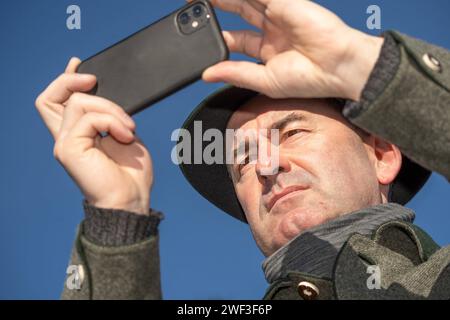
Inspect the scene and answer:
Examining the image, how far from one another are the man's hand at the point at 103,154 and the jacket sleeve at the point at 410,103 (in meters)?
0.79

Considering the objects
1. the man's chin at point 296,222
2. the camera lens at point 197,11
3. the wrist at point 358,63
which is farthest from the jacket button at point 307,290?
the camera lens at point 197,11

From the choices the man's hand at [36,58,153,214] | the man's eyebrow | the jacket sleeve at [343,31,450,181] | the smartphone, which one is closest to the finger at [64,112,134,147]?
the man's hand at [36,58,153,214]

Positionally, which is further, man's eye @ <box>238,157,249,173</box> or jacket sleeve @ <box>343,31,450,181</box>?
man's eye @ <box>238,157,249,173</box>

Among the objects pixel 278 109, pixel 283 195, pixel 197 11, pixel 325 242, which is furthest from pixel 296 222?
pixel 197 11

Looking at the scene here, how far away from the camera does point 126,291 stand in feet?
5.91

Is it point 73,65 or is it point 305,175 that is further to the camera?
point 305,175

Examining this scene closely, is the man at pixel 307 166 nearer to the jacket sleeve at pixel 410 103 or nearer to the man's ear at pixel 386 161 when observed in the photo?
the jacket sleeve at pixel 410 103

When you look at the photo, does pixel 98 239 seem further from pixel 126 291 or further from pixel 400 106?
pixel 400 106

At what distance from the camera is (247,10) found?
2.20m

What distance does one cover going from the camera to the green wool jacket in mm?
1728

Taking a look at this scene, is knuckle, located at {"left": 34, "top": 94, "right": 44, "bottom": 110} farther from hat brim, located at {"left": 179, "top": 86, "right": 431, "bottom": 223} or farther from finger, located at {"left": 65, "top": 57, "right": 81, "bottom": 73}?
hat brim, located at {"left": 179, "top": 86, "right": 431, "bottom": 223}

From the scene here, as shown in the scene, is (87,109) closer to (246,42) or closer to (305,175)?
(246,42)

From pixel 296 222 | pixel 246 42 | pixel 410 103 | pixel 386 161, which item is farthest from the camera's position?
pixel 386 161

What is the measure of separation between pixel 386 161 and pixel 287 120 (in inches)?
24.4
